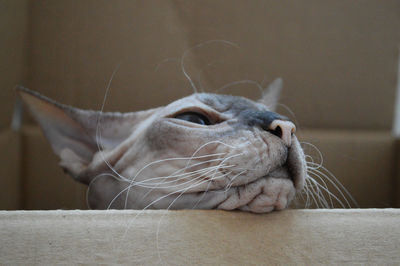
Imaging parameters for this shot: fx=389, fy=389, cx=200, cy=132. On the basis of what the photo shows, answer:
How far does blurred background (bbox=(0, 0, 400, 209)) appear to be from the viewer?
1.31 m

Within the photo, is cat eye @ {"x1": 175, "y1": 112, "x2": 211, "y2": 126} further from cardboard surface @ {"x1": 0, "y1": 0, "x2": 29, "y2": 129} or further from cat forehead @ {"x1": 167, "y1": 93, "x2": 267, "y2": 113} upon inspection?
cardboard surface @ {"x1": 0, "y1": 0, "x2": 29, "y2": 129}

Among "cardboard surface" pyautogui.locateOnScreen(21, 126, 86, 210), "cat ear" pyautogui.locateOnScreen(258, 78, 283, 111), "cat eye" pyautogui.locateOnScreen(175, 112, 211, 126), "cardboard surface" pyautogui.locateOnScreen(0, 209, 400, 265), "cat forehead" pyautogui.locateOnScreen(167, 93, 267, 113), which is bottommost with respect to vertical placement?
"cardboard surface" pyautogui.locateOnScreen(21, 126, 86, 210)

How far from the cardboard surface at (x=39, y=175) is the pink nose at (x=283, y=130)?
3.07ft

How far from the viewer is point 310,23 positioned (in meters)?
1.43

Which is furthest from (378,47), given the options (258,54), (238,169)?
(238,169)

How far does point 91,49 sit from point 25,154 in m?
0.58

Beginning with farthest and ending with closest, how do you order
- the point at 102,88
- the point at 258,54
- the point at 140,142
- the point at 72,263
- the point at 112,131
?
the point at 258,54 → the point at 102,88 → the point at 112,131 → the point at 140,142 → the point at 72,263

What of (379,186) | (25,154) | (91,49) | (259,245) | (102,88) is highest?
(91,49)

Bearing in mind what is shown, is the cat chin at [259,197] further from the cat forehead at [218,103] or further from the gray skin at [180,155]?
the cat forehead at [218,103]

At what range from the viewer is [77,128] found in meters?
1.13

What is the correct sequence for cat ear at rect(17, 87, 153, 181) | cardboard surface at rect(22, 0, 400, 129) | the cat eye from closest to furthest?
the cat eye < cat ear at rect(17, 87, 153, 181) < cardboard surface at rect(22, 0, 400, 129)

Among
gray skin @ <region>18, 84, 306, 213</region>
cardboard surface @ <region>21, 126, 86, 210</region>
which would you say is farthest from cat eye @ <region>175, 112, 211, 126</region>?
cardboard surface @ <region>21, 126, 86, 210</region>

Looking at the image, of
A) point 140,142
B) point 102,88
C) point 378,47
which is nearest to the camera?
point 140,142

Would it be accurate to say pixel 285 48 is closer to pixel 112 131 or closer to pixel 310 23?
pixel 310 23
